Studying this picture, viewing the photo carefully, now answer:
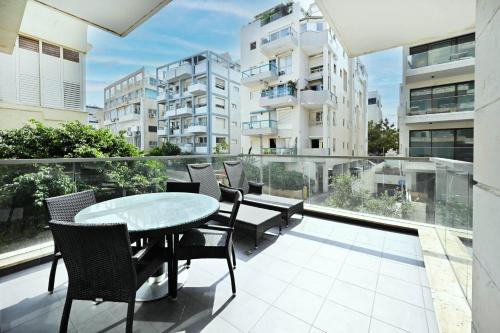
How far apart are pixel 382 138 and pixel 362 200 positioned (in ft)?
89.0

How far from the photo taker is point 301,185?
16.7ft

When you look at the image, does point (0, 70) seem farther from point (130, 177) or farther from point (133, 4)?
point (133, 4)

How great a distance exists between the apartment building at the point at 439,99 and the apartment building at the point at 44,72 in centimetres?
1389

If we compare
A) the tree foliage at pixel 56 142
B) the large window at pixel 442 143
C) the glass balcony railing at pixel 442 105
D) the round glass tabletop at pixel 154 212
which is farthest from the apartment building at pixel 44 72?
the large window at pixel 442 143

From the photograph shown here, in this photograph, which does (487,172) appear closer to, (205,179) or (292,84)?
(205,179)

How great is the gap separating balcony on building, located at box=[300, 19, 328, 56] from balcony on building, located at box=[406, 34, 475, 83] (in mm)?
4832

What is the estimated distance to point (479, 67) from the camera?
942 mm

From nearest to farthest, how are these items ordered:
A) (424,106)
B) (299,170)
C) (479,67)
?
(479,67)
(299,170)
(424,106)

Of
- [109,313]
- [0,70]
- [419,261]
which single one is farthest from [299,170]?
[0,70]

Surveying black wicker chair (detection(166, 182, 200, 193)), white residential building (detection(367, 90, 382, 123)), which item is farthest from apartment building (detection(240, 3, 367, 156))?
white residential building (detection(367, 90, 382, 123))

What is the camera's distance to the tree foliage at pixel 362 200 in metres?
4.16

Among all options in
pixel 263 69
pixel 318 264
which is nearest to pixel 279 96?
pixel 263 69

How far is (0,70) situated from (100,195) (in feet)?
23.0

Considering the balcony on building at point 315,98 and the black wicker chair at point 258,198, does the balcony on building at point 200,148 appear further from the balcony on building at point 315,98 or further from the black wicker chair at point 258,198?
the black wicker chair at point 258,198
